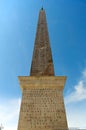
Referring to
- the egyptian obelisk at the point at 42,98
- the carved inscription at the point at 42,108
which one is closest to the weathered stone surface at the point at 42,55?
the egyptian obelisk at the point at 42,98

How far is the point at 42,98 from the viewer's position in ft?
23.5

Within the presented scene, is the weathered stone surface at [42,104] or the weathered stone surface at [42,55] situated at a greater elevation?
the weathered stone surface at [42,55]

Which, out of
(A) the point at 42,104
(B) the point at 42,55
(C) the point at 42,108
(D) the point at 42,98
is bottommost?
(C) the point at 42,108

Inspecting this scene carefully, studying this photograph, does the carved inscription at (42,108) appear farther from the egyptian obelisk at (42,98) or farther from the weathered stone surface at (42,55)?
the weathered stone surface at (42,55)

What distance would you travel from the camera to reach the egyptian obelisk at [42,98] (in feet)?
21.4

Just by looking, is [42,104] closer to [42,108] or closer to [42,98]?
[42,108]

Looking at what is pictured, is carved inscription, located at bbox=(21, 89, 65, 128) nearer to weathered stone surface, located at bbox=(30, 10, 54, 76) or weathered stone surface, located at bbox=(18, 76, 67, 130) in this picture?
weathered stone surface, located at bbox=(18, 76, 67, 130)

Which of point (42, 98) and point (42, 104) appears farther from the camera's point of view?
point (42, 98)

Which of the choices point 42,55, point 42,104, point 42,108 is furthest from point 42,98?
point 42,55

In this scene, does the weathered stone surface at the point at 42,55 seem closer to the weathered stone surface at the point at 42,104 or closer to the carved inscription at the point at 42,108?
the weathered stone surface at the point at 42,104

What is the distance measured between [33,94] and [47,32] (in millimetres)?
4070

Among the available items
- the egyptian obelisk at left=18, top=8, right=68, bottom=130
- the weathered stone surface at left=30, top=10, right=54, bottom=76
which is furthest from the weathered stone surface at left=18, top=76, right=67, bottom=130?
the weathered stone surface at left=30, top=10, right=54, bottom=76

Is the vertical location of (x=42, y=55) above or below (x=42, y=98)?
above

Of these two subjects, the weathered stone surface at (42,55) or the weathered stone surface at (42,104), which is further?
the weathered stone surface at (42,55)
